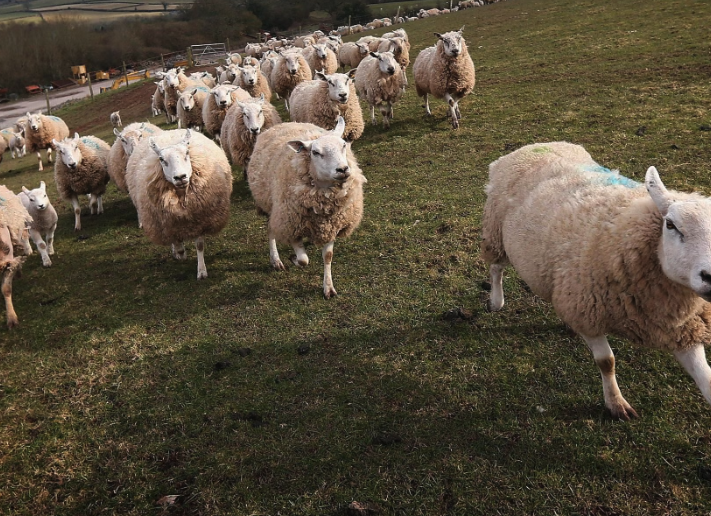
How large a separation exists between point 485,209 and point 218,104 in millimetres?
7793

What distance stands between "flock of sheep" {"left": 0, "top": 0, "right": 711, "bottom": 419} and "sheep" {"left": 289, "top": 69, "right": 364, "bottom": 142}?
28mm

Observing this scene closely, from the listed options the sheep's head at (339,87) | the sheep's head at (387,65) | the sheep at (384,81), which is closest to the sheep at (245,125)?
the sheep's head at (339,87)

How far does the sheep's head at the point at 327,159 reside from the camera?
5.07m

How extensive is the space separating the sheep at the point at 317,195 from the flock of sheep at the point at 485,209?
0.02 metres

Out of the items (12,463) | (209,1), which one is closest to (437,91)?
(12,463)

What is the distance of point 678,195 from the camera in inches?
110

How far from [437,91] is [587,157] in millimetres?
7333

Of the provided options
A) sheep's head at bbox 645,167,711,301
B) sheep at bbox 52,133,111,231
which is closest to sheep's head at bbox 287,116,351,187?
sheep's head at bbox 645,167,711,301

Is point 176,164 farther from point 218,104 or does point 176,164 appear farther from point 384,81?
point 384,81

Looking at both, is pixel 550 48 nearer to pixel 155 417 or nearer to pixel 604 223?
pixel 604 223

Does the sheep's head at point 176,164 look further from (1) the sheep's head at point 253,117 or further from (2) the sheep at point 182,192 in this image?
(1) the sheep's head at point 253,117

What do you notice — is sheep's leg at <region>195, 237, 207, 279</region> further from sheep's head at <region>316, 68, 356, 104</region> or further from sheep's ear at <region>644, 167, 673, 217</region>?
sheep's ear at <region>644, 167, 673, 217</region>

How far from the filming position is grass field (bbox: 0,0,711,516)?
309 centimetres

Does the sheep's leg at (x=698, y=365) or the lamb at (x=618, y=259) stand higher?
the lamb at (x=618, y=259)
